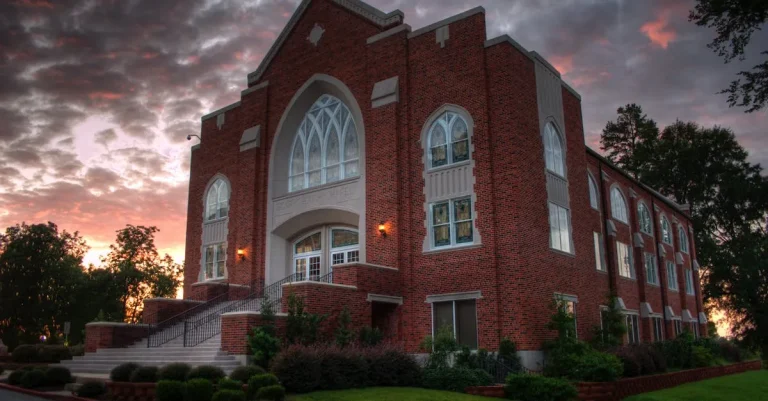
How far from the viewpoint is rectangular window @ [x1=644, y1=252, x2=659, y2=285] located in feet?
109

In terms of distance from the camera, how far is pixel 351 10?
86.4ft

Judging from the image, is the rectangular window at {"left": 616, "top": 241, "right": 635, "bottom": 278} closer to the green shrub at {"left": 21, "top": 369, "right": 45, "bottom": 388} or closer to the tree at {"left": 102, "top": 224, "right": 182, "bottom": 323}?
the green shrub at {"left": 21, "top": 369, "right": 45, "bottom": 388}

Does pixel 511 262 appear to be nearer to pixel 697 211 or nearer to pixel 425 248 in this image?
pixel 425 248

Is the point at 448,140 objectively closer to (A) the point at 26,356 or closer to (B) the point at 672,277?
(A) the point at 26,356

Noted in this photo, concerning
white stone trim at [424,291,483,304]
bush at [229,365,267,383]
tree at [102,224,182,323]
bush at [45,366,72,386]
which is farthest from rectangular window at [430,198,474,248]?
tree at [102,224,182,323]

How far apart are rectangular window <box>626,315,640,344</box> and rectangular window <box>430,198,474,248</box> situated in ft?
39.3

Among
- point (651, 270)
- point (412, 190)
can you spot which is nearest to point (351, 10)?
point (412, 190)

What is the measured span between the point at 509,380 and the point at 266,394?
6.30 metres

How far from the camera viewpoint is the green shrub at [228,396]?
494 inches

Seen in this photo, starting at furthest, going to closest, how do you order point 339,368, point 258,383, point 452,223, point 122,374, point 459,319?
point 452,223
point 459,319
point 339,368
point 122,374
point 258,383

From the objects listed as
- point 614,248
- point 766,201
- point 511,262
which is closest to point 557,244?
point 511,262

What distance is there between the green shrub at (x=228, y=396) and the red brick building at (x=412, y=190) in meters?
5.07

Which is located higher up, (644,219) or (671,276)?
(644,219)

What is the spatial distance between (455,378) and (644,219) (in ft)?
73.2
